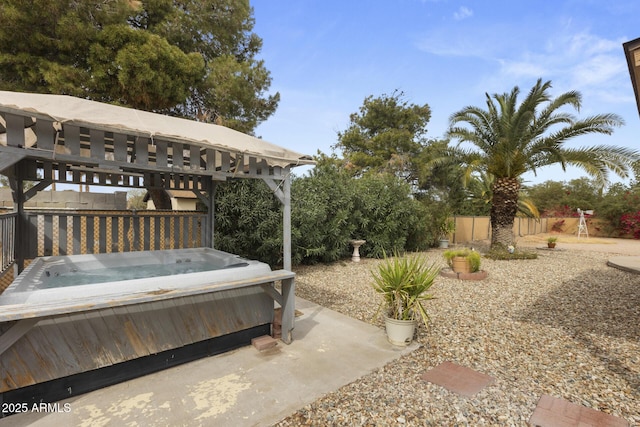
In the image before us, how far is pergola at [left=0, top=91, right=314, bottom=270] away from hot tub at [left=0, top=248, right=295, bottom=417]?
81cm

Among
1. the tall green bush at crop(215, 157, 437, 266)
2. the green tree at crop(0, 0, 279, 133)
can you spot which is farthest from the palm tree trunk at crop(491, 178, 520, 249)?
the green tree at crop(0, 0, 279, 133)

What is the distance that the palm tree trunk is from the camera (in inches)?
405

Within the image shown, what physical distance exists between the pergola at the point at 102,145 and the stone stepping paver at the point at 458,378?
6.39 feet

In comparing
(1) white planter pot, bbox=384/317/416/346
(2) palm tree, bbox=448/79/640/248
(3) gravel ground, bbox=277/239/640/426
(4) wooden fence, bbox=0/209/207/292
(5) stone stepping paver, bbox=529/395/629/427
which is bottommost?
(3) gravel ground, bbox=277/239/640/426

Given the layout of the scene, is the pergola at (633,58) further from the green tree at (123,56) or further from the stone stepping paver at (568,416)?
the green tree at (123,56)

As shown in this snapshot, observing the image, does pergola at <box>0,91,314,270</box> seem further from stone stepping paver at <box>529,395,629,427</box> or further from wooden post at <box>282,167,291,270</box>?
stone stepping paver at <box>529,395,629,427</box>

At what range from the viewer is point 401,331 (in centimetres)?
343

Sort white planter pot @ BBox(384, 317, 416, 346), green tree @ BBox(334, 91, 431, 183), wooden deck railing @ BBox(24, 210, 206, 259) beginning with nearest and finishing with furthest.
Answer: white planter pot @ BBox(384, 317, 416, 346) → wooden deck railing @ BBox(24, 210, 206, 259) → green tree @ BBox(334, 91, 431, 183)

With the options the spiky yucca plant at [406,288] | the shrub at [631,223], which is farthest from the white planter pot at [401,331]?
the shrub at [631,223]

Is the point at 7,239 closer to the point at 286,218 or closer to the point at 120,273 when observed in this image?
the point at 120,273

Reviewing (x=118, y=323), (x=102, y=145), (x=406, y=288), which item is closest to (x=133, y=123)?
(x=102, y=145)

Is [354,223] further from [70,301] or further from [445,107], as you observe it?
[70,301]

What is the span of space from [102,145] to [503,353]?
445 centimetres

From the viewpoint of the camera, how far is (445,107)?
1073 centimetres
